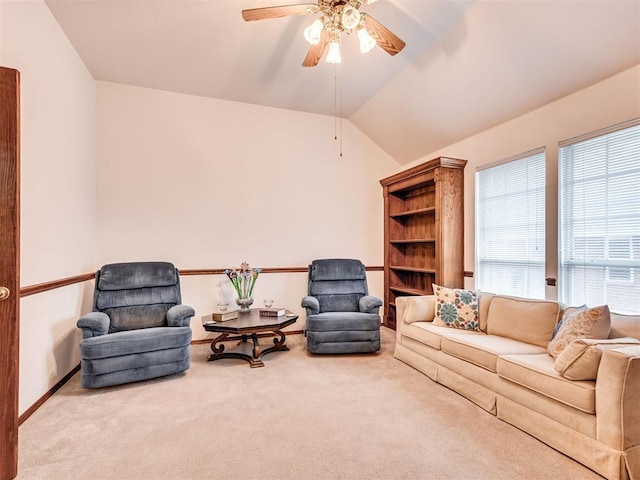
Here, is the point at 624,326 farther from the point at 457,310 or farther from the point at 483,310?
the point at 457,310

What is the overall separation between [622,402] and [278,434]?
73.9 inches

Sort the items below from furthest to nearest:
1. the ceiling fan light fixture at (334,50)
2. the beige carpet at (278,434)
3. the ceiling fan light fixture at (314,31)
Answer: the ceiling fan light fixture at (334,50) → the ceiling fan light fixture at (314,31) → the beige carpet at (278,434)

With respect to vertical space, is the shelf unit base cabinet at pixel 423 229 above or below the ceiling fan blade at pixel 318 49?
below

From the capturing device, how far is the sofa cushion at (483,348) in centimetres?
244

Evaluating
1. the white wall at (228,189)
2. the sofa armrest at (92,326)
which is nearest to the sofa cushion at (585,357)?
the white wall at (228,189)

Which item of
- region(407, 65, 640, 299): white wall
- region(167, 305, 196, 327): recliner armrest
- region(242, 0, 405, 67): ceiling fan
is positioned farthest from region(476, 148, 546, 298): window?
region(167, 305, 196, 327): recliner armrest

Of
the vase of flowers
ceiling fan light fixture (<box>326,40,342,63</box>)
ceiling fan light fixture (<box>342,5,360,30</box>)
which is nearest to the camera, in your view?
ceiling fan light fixture (<box>342,5,360,30</box>)

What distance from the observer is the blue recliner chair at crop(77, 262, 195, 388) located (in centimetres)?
275

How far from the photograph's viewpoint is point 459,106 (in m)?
3.49

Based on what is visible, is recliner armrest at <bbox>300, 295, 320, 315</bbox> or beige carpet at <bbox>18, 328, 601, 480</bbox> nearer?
beige carpet at <bbox>18, 328, 601, 480</bbox>

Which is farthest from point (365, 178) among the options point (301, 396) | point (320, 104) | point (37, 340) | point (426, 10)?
point (37, 340)

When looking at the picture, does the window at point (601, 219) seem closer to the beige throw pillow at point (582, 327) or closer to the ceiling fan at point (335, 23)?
the beige throw pillow at point (582, 327)

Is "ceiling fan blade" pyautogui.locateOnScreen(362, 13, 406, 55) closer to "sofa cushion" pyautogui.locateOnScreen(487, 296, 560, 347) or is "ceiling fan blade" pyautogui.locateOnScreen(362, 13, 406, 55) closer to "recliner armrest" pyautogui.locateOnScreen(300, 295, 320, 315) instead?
"sofa cushion" pyautogui.locateOnScreen(487, 296, 560, 347)

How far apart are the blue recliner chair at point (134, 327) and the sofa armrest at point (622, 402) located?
3029 millimetres
